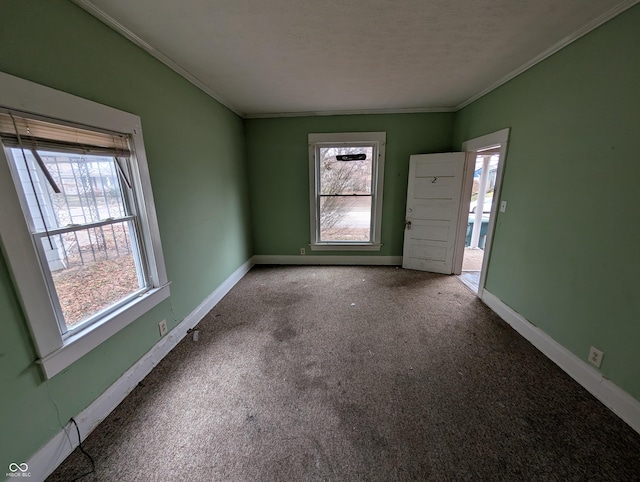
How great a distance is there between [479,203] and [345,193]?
324 cm

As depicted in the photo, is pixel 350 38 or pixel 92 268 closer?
pixel 92 268

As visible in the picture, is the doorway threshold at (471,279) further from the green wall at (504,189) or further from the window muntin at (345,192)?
the window muntin at (345,192)

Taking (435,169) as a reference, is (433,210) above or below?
below

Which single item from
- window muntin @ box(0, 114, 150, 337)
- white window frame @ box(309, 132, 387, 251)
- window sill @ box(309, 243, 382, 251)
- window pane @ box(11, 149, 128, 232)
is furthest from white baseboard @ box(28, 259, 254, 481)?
white window frame @ box(309, 132, 387, 251)

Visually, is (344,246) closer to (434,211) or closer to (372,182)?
(372,182)

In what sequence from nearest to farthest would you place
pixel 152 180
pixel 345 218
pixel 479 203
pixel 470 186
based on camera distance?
pixel 152 180 < pixel 470 186 < pixel 345 218 < pixel 479 203

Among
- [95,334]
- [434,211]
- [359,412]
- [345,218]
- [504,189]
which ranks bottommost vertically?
[359,412]

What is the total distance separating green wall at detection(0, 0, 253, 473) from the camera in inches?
43.3

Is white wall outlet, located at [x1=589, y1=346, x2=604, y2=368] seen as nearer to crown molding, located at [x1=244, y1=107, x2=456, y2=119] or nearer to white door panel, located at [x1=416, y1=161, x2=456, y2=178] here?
white door panel, located at [x1=416, y1=161, x2=456, y2=178]

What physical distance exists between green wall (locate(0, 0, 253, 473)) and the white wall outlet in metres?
3.24

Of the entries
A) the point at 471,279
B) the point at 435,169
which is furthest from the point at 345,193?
the point at 471,279

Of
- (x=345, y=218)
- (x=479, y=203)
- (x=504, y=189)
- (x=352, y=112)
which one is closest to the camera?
(x=504, y=189)

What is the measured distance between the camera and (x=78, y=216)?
1.42 meters

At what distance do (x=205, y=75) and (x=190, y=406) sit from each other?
286 centimetres
